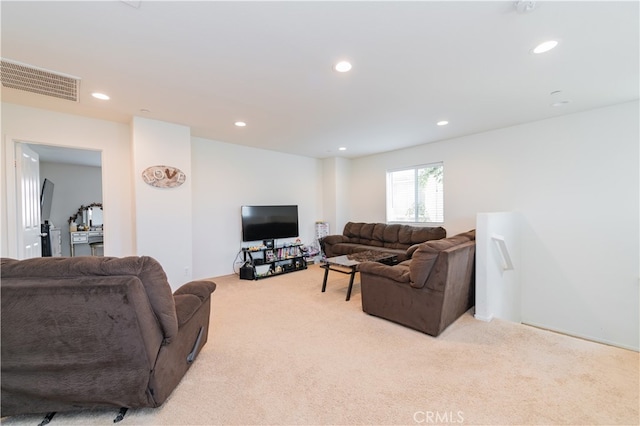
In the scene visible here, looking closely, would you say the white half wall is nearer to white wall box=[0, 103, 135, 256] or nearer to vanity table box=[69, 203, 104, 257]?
white wall box=[0, 103, 135, 256]

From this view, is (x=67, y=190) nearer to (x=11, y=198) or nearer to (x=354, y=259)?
(x=11, y=198)

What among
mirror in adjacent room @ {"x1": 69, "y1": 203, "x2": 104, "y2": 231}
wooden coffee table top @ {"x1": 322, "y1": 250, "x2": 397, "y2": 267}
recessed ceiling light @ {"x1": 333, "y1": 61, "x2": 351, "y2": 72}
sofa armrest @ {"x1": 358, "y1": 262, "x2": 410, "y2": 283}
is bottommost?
wooden coffee table top @ {"x1": 322, "y1": 250, "x2": 397, "y2": 267}

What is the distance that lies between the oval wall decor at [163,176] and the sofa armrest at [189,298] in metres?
2.08

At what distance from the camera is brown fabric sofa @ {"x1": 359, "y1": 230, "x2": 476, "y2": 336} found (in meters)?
2.43

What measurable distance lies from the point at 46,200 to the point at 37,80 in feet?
14.4

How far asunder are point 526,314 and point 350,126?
12.8 ft

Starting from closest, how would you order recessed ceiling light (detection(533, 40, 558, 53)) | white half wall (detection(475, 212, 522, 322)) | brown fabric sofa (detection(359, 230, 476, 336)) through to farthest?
recessed ceiling light (detection(533, 40, 558, 53)) < brown fabric sofa (detection(359, 230, 476, 336)) < white half wall (detection(475, 212, 522, 322))

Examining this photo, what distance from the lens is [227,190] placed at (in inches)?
193

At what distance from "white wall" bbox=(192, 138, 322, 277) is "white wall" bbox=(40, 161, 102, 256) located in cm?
422

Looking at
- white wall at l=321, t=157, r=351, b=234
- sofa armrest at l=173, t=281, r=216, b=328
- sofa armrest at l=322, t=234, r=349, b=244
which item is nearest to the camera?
sofa armrest at l=173, t=281, r=216, b=328

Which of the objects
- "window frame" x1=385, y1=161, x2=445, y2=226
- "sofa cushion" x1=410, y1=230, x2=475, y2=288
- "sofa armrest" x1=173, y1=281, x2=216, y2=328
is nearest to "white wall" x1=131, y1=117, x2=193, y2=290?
"sofa armrest" x1=173, y1=281, x2=216, y2=328

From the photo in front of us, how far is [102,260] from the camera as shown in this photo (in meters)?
1.40

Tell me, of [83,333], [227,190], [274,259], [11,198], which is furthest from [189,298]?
[227,190]

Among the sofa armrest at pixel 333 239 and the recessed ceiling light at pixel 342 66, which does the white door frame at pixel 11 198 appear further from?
the sofa armrest at pixel 333 239
